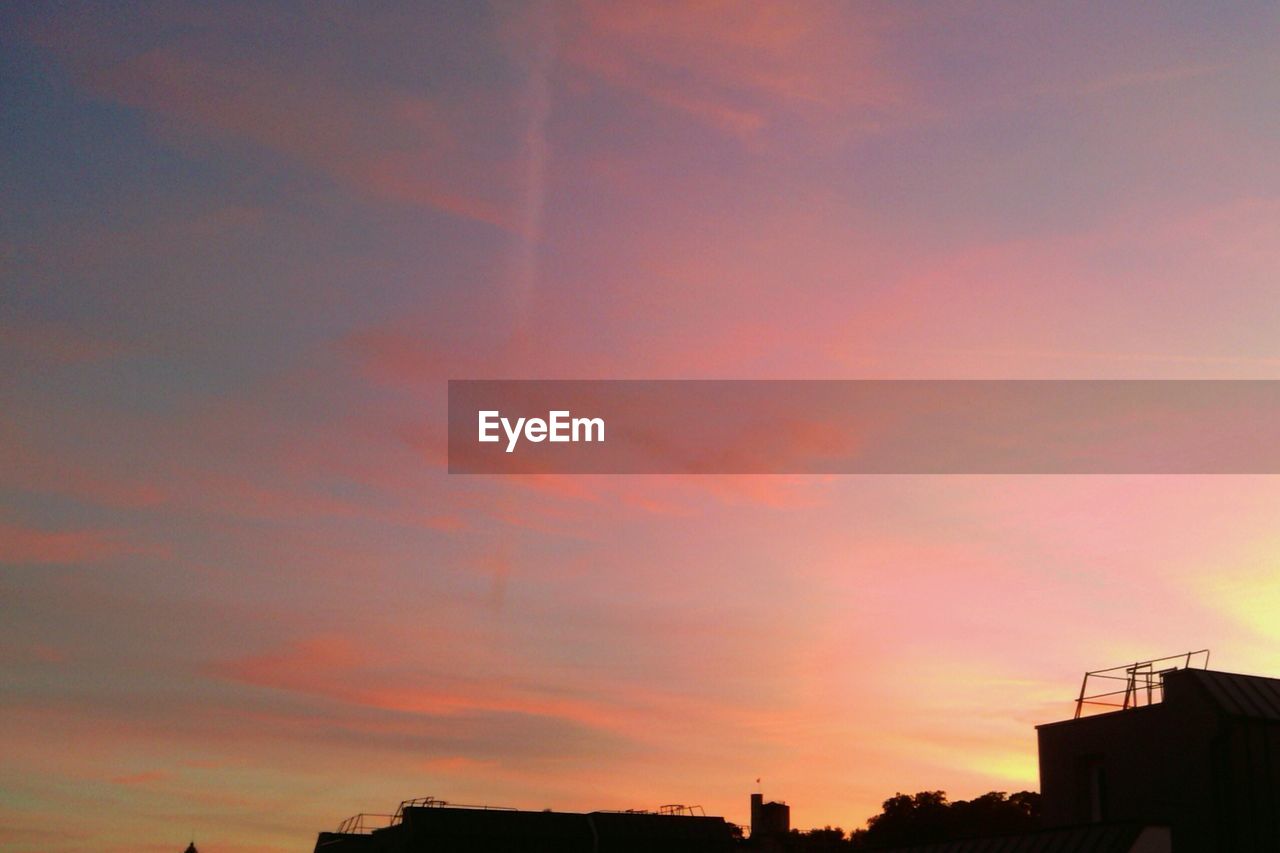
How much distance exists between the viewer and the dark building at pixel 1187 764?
3759 centimetres

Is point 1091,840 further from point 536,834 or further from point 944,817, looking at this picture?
point 944,817

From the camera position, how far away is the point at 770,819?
79000 millimetres

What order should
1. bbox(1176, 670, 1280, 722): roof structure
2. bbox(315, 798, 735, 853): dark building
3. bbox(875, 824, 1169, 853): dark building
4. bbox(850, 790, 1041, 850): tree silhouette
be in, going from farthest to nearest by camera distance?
bbox(850, 790, 1041, 850): tree silhouette → bbox(315, 798, 735, 853): dark building → bbox(1176, 670, 1280, 722): roof structure → bbox(875, 824, 1169, 853): dark building

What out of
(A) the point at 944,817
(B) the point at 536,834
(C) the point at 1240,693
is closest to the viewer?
(C) the point at 1240,693

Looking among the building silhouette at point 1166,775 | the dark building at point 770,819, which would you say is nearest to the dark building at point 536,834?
the dark building at point 770,819

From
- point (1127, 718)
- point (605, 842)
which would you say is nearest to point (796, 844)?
point (605, 842)

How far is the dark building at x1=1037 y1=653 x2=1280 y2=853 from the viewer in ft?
123

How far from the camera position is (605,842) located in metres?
71.6

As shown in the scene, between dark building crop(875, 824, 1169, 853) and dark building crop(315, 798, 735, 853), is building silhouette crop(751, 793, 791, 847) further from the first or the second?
dark building crop(875, 824, 1169, 853)

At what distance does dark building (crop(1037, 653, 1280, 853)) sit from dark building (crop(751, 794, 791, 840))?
37.2 metres

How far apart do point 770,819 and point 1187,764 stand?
1704 inches

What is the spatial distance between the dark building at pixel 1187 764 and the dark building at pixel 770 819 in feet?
122

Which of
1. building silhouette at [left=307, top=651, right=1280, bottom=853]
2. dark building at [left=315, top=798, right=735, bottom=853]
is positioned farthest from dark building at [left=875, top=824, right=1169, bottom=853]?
dark building at [left=315, top=798, right=735, bottom=853]

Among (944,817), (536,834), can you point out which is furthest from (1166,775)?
(944,817)
